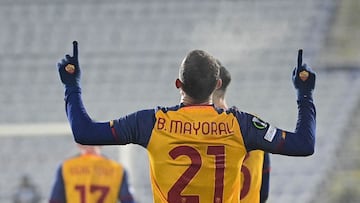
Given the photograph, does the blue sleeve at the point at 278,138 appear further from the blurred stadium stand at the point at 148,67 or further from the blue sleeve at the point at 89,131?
the blurred stadium stand at the point at 148,67

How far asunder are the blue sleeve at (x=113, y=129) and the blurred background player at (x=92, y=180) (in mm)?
3034

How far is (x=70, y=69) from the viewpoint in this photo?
3.02m

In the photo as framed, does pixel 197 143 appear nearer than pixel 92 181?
Yes

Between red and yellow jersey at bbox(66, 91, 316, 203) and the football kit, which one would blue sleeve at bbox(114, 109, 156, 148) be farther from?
the football kit

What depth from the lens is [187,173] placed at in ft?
9.68

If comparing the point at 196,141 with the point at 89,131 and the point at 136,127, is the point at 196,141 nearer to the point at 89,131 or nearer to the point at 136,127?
the point at 136,127

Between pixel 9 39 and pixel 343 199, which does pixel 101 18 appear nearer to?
pixel 9 39

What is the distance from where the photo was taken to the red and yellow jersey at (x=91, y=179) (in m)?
6.10

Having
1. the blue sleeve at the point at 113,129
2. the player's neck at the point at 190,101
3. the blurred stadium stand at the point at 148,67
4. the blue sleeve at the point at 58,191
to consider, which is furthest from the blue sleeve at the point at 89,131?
the blurred stadium stand at the point at 148,67

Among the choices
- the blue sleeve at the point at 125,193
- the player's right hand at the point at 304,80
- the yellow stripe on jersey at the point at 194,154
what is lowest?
the blue sleeve at the point at 125,193

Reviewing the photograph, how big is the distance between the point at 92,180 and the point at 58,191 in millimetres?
479

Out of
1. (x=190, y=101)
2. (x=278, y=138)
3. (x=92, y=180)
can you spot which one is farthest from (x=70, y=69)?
(x=92, y=180)

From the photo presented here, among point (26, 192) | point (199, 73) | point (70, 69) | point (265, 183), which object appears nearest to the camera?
point (199, 73)

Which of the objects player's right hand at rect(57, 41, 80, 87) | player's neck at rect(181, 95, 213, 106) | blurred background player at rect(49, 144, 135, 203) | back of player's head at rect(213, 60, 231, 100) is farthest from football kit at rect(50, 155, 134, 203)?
player's neck at rect(181, 95, 213, 106)
